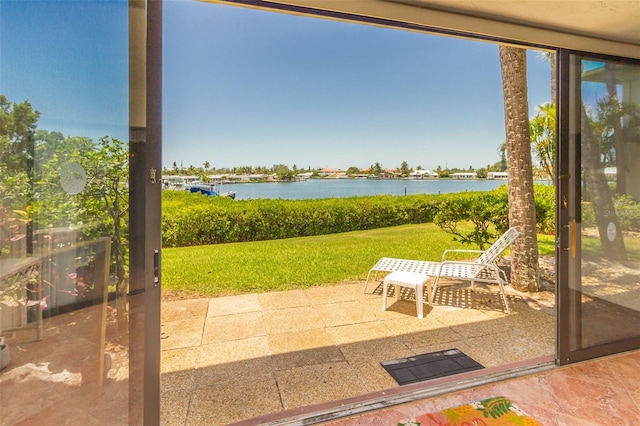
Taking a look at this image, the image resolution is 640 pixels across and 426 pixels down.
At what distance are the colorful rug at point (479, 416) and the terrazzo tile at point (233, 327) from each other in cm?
194

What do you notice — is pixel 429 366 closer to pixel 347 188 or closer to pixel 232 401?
pixel 232 401

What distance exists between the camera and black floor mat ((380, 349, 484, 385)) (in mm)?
2770

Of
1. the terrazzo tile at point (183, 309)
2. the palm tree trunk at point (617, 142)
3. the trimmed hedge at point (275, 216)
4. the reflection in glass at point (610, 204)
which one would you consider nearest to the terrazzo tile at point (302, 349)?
the terrazzo tile at point (183, 309)

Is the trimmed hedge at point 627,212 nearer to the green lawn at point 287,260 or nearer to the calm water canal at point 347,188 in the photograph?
the green lawn at point 287,260

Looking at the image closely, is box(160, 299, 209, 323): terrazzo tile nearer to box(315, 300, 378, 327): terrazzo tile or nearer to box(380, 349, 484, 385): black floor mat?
box(315, 300, 378, 327): terrazzo tile

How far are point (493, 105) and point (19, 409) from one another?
15.4 m

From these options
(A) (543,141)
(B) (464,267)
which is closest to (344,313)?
(B) (464,267)

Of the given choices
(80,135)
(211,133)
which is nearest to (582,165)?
(80,135)

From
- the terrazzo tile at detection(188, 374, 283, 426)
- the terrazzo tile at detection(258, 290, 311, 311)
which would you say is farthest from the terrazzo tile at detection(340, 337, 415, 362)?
the terrazzo tile at detection(258, 290, 311, 311)

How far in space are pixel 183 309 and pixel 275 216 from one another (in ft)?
16.6

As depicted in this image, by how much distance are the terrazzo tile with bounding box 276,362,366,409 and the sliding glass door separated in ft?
5.82

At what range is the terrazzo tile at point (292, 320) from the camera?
12.5 feet

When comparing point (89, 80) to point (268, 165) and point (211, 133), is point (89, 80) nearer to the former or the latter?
point (211, 133)

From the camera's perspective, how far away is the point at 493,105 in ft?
44.1
